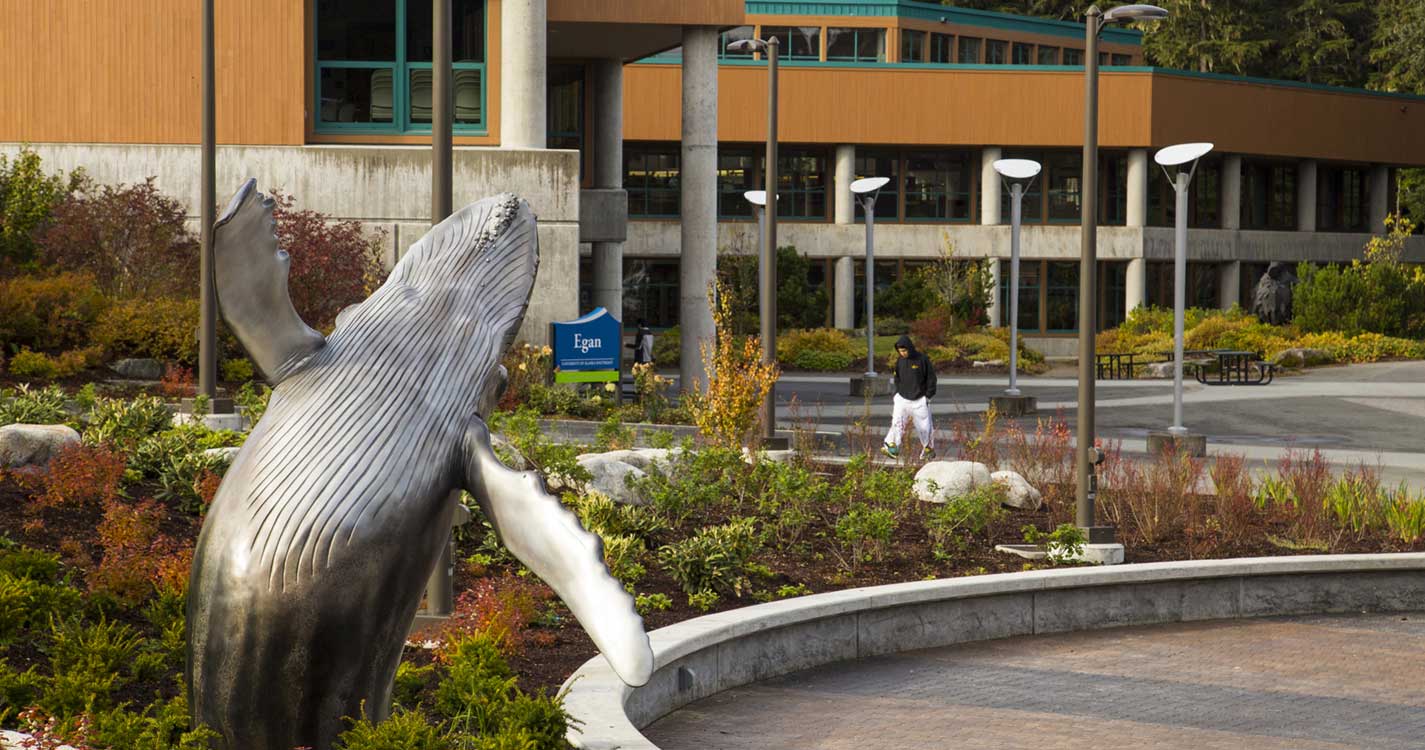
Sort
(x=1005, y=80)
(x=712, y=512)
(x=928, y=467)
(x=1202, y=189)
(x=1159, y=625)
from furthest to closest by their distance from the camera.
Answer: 1. (x=1202, y=189)
2. (x=1005, y=80)
3. (x=928, y=467)
4. (x=712, y=512)
5. (x=1159, y=625)

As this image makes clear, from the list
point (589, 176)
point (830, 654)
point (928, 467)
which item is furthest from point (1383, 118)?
point (830, 654)

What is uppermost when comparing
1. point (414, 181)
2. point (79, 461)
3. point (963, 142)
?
point (963, 142)

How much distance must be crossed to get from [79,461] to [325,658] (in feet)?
23.1

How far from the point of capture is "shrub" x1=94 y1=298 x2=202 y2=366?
20.9 m

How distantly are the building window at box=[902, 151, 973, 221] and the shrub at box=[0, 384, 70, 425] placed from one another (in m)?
41.2

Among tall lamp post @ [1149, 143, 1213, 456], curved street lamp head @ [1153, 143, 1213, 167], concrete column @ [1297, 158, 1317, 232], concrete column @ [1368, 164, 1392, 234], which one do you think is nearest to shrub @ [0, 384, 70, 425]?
tall lamp post @ [1149, 143, 1213, 456]

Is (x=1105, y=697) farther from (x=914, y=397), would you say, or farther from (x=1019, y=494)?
(x=914, y=397)

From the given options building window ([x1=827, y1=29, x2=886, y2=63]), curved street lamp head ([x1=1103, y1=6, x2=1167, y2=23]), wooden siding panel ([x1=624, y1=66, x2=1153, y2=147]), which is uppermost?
building window ([x1=827, y1=29, x2=886, y2=63])

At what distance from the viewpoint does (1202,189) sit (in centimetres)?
5572

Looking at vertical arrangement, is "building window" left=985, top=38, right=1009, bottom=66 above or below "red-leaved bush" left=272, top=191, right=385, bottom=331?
above

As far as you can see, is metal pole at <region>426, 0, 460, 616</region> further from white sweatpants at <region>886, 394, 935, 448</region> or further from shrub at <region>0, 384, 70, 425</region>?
white sweatpants at <region>886, 394, 935, 448</region>

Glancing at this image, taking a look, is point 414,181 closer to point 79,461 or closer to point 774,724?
point 79,461

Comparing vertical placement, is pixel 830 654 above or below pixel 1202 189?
below

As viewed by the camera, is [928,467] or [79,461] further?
[928,467]
